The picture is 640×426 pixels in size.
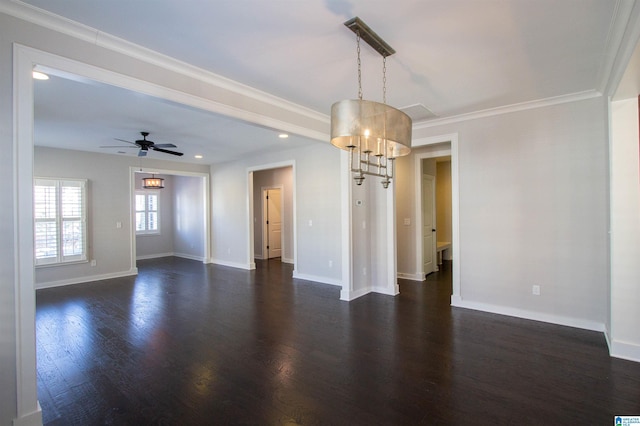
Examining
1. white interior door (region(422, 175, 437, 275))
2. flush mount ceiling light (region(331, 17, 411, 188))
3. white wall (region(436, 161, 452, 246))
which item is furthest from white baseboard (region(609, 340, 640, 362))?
white wall (region(436, 161, 452, 246))

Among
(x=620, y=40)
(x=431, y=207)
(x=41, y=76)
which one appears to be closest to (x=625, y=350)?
(x=620, y=40)

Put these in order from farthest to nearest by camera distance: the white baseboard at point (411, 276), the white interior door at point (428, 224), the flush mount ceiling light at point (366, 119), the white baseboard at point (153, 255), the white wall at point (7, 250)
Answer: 1. the white baseboard at point (153, 255)
2. the white interior door at point (428, 224)
3. the white baseboard at point (411, 276)
4. the flush mount ceiling light at point (366, 119)
5. the white wall at point (7, 250)

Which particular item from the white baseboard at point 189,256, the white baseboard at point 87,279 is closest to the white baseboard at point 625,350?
the white baseboard at point 87,279

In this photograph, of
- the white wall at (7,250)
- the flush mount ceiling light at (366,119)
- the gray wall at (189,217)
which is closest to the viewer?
the white wall at (7,250)

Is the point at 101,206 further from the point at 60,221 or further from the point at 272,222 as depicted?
the point at 272,222

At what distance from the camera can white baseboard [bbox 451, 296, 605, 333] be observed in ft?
11.6

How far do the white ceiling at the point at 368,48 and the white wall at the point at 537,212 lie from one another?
0.37 m

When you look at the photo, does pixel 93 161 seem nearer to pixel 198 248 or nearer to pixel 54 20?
pixel 198 248

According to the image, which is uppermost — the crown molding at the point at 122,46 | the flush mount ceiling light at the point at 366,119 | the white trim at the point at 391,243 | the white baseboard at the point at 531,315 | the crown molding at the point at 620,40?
the crown molding at the point at 122,46

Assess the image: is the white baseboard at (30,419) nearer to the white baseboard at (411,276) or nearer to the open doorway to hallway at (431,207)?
the open doorway to hallway at (431,207)

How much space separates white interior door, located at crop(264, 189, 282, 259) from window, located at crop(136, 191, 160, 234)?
352 cm

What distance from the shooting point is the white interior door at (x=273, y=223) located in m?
8.95

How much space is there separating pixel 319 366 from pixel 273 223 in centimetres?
654

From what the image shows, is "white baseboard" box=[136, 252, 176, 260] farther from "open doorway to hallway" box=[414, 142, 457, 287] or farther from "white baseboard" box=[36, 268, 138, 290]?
"open doorway to hallway" box=[414, 142, 457, 287]
